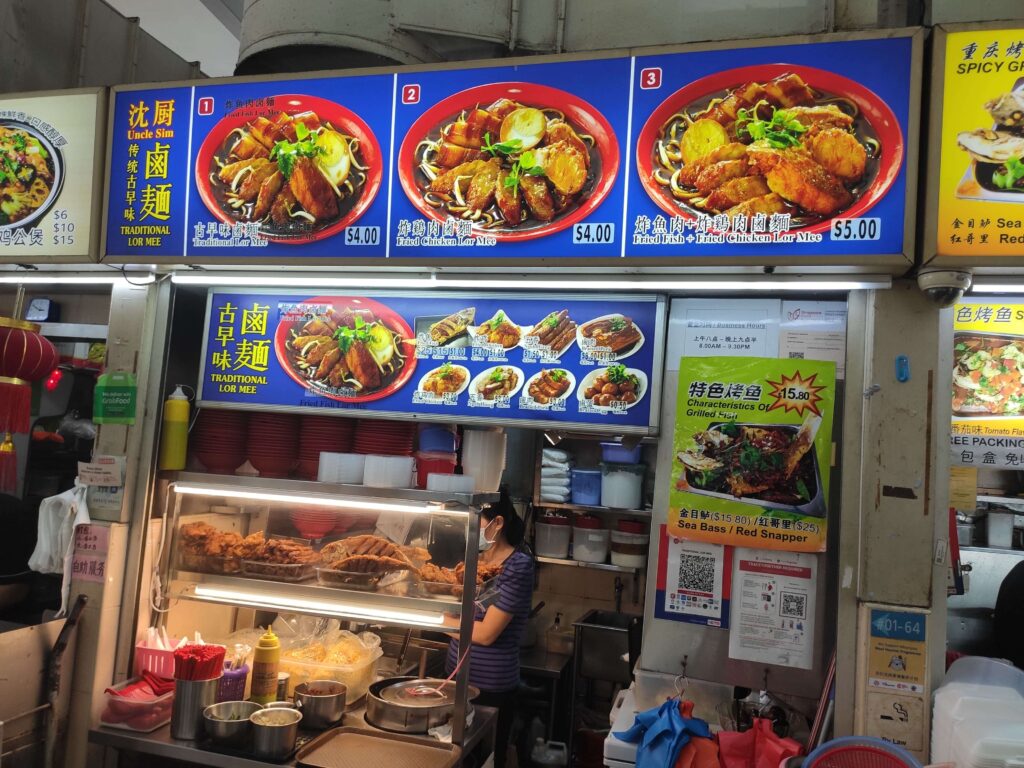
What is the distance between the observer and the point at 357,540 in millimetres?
3814

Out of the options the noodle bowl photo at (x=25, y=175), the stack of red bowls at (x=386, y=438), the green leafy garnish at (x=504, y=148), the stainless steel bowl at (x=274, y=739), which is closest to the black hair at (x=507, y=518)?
the stack of red bowls at (x=386, y=438)

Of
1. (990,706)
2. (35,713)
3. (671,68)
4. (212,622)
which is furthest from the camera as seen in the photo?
(212,622)

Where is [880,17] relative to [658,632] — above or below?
above

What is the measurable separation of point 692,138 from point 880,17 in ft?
5.40

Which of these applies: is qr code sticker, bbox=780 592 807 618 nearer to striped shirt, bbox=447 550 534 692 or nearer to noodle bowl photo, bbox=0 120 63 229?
striped shirt, bbox=447 550 534 692

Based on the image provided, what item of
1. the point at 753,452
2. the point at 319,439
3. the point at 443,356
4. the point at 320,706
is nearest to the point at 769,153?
the point at 753,452

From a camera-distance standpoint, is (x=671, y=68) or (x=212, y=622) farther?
(x=212, y=622)

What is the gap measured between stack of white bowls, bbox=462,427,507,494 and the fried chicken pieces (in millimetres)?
1539

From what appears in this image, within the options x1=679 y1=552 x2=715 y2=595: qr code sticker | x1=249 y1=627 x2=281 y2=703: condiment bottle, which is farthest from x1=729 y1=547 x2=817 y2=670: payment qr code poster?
x1=249 y1=627 x2=281 y2=703: condiment bottle

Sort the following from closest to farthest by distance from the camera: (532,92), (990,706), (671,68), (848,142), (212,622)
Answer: (990,706) → (848,142) → (671,68) → (532,92) → (212,622)

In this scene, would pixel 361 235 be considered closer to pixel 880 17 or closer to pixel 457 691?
pixel 457 691

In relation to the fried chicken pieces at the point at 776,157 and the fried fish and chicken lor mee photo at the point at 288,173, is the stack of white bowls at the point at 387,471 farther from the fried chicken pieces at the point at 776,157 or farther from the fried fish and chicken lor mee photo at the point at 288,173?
the fried chicken pieces at the point at 776,157

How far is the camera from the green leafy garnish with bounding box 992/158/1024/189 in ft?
8.90

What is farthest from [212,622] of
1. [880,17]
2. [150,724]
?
[880,17]
